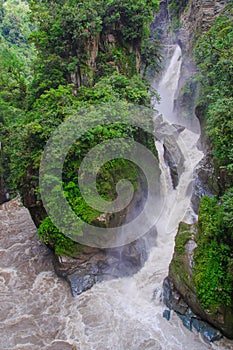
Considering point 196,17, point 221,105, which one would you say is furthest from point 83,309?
point 196,17

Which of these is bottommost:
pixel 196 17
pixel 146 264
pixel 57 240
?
pixel 146 264

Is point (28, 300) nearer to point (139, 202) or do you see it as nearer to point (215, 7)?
point (139, 202)

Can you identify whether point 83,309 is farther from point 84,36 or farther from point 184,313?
point 84,36

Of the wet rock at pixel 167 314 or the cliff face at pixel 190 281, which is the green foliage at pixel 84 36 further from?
the wet rock at pixel 167 314

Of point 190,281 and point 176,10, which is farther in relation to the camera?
point 176,10

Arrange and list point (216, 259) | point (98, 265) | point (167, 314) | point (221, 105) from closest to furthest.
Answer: point (216, 259) → point (167, 314) → point (221, 105) → point (98, 265)

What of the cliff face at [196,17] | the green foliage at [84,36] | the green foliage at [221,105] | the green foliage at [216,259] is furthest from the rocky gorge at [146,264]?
the cliff face at [196,17]

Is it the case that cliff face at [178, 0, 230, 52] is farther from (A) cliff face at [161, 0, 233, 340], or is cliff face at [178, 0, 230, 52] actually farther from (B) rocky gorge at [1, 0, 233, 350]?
(A) cliff face at [161, 0, 233, 340]
